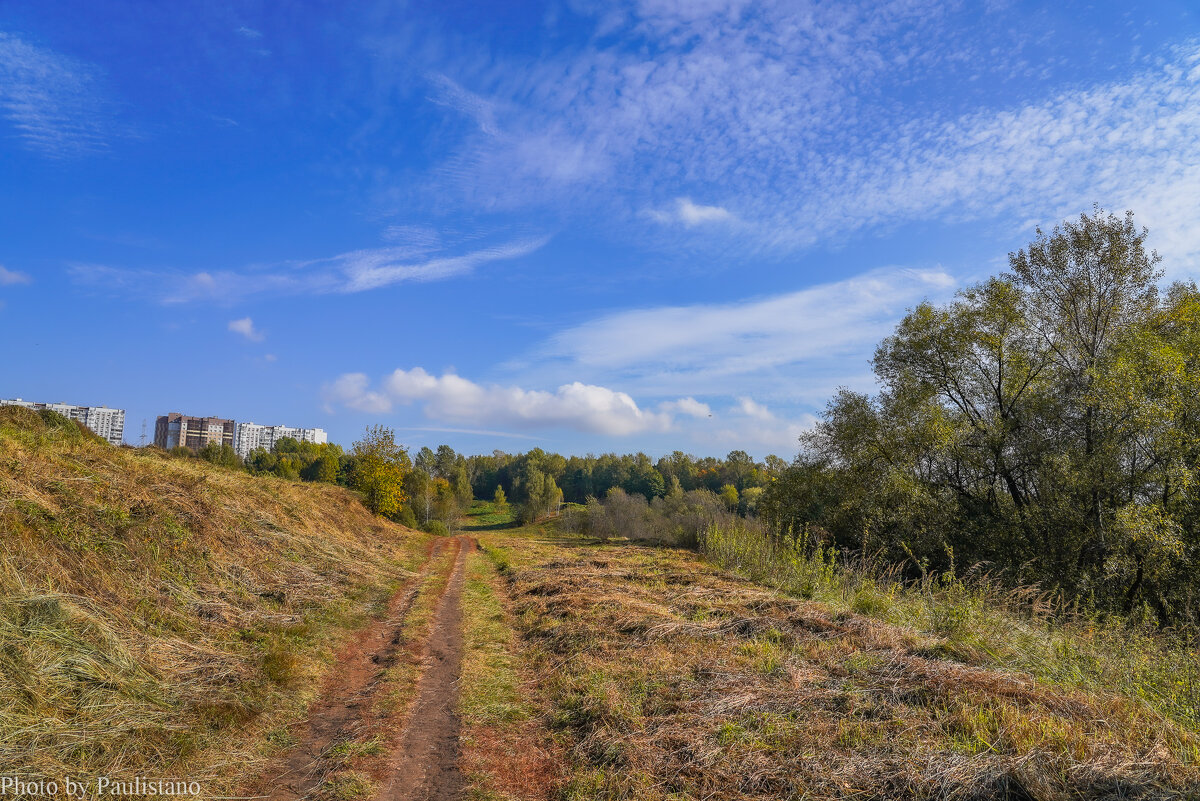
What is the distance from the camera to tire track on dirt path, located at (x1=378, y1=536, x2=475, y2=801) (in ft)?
15.9

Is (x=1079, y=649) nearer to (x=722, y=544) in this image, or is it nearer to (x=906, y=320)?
(x=722, y=544)

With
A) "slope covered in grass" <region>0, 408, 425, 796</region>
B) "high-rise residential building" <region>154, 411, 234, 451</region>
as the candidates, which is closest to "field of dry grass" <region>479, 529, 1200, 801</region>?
"slope covered in grass" <region>0, 408, 425, 796</region>

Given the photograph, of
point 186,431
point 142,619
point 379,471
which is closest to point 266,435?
point 186,431

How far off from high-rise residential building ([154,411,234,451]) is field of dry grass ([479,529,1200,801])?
10693cm

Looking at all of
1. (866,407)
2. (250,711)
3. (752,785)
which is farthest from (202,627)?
(866,407)

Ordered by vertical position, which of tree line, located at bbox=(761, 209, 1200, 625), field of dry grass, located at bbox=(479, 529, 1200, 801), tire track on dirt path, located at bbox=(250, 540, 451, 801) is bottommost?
tire track on dirt path, located at bbox=(250, 540, 451, 801)

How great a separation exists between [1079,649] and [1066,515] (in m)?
11.9

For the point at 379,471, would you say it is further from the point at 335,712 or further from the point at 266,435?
the point at 266,435

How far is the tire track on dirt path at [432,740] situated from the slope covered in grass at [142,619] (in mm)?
1354

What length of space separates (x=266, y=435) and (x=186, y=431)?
2162 inches

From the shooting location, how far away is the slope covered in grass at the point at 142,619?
4.91 meters

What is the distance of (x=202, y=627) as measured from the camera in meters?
8.05

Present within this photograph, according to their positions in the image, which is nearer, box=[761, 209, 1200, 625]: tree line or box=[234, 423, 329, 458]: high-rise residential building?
box=[761, 209, 1200, 625]: tree line

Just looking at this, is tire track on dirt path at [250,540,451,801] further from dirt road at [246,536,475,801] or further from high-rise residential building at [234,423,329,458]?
high-rise residential building at [234,423,329,458]
